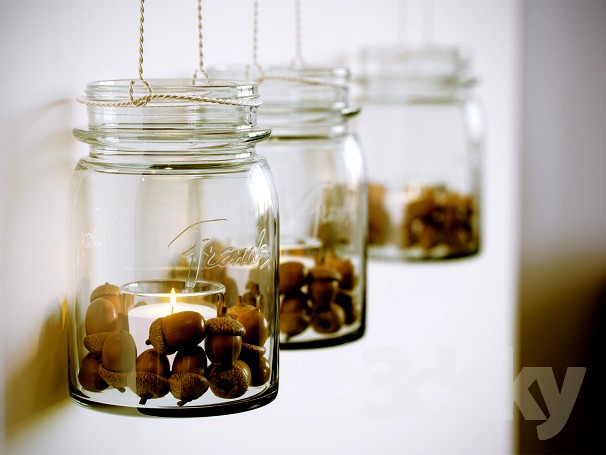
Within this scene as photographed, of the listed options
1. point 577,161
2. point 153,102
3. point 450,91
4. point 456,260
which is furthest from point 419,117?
point 577,161

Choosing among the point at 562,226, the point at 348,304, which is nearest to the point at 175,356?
the point at 348,304

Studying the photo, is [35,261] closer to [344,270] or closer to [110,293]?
[110,293]

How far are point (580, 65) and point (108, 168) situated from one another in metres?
1.45

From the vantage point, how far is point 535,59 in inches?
72.8

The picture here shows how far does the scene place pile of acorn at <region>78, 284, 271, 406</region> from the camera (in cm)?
67

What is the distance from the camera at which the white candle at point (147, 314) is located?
678 mm

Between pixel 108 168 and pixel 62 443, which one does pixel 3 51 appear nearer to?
pixel 108 168

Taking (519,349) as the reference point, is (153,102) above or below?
above

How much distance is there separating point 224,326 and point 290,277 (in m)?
0.19

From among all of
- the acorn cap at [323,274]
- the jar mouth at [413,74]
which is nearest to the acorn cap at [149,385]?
the acorn cap at [323,274]

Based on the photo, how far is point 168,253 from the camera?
2.34 ft

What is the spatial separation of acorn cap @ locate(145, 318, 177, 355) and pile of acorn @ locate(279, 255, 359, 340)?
8.4 inches

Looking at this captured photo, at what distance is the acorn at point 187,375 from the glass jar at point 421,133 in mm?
566

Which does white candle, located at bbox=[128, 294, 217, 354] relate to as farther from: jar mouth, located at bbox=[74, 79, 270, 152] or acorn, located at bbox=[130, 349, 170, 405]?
jar mouth, located at bbox=[74, 79, 270, 152]
